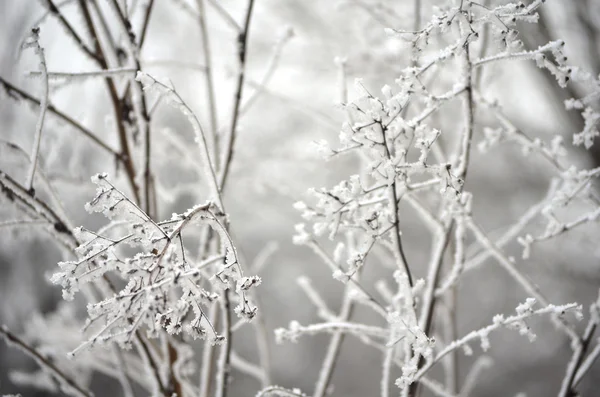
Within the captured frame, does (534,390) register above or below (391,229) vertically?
above

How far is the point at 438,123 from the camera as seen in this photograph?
5.73 feet

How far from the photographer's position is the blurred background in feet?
5.64

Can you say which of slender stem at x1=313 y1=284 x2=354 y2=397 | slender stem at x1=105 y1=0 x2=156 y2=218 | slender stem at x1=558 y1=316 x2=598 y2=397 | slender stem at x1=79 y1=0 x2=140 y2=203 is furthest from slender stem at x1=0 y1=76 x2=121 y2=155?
slender stem at x1=558 y1=316 x2=598 y2=397

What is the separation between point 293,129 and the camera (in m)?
4.34

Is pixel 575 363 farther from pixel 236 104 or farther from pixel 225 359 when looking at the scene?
pixel 236 104

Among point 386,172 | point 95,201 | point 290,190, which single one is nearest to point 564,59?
point 386,172

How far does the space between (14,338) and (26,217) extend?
385 mm

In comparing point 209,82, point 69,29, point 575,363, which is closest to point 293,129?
point 209,82

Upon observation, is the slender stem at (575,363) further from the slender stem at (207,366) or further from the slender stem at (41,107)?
the slender stem at (41,107)

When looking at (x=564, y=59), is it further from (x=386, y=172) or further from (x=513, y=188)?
(x=513, y=188)

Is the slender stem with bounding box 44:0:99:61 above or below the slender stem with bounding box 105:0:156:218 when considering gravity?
above

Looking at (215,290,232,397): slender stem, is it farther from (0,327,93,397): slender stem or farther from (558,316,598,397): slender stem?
(558,316,598,397): slender stem

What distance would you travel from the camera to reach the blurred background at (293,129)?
1720 mm

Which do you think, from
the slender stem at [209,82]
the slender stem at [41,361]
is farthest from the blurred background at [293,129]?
the slender stem at [41,361]
